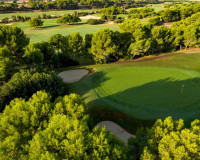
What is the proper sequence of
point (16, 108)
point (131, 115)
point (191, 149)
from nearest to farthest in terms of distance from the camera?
point (191, 149) → point (16, 108) → point (131, 115)

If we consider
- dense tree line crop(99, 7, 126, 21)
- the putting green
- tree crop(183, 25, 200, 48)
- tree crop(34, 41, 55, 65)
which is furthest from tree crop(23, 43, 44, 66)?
dense tree line crop(99, 7, 126, 21)

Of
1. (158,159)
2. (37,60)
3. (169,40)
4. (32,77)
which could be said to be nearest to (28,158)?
(158,159)

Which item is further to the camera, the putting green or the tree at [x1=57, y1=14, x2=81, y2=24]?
the tree at [x1=57, y1=14, x2=81, y2=24]

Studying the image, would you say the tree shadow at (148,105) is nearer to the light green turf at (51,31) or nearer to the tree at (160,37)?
the tree at (160,37)

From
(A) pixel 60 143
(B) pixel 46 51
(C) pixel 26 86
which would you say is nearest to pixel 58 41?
(B) pixel 46 51

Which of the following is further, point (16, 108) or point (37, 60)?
point (37, 60)

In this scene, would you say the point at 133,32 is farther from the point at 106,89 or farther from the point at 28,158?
the point at 28,158

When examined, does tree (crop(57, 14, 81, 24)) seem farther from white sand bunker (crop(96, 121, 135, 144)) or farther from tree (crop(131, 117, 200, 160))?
tree (crop(131, 117, 200, 160))
